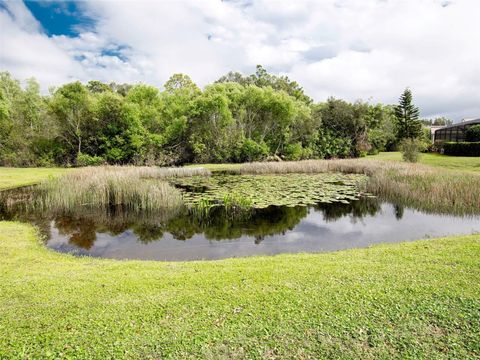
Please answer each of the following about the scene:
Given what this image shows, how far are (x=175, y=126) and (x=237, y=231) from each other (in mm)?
24742

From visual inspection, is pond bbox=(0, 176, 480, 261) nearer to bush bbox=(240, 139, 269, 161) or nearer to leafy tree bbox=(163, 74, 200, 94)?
bush bbox=(240, 139, 269, 161)

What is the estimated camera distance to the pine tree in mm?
45875

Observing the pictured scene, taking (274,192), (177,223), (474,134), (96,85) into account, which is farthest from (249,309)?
(96,85)

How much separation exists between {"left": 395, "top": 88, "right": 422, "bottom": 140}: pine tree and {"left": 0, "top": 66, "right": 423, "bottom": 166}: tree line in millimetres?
8027

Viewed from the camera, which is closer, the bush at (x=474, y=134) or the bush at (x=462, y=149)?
the bush at (x=462, y=149)

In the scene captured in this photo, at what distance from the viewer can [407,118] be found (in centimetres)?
4656

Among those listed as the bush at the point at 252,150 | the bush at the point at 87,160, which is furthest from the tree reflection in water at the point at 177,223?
the bush at the point at 252,150

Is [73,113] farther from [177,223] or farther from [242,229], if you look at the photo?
[242,229]

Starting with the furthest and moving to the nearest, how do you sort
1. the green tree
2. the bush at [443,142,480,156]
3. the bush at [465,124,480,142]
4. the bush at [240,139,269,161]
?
the bush at [465,124,480,142], the bush at [240,139,269,161], the bush at [443,142,480,156], the green tree

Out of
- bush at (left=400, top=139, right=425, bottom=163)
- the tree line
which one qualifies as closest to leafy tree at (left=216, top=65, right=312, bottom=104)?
the tree line

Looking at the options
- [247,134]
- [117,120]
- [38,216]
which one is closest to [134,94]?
[117,120]

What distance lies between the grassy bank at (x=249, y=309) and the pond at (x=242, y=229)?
2118 mm

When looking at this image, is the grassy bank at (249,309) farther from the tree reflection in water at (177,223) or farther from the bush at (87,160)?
the bush at (87,160)

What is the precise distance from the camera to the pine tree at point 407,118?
4588 cm
